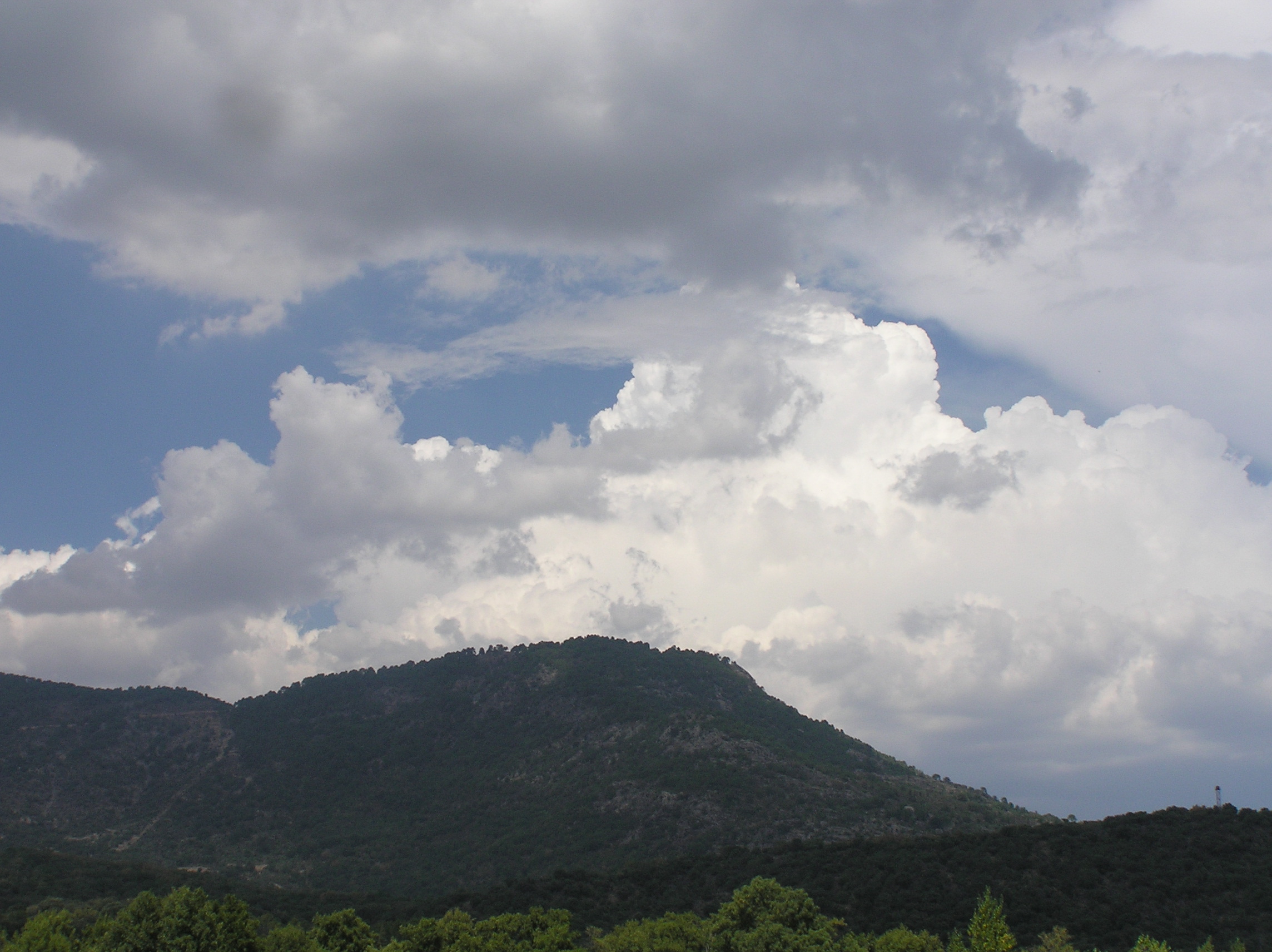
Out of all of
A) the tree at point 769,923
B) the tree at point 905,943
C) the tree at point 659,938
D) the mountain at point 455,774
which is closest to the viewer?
the tree at point 769,923

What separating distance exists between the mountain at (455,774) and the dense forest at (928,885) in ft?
68.6

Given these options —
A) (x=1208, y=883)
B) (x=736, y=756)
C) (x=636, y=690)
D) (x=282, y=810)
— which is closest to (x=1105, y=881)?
(x=1208, y=883)

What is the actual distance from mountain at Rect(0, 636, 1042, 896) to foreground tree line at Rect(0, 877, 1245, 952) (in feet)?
140

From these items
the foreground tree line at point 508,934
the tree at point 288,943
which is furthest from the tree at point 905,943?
the tree at point 288,943

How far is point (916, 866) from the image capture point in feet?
257

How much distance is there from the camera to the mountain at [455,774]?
362 ft

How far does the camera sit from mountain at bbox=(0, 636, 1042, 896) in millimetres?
110188

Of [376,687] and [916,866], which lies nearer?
[916,866]

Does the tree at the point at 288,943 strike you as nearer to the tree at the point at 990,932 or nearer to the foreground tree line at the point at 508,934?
the foreground tree line at the point at 508,934

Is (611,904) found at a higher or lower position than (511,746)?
lower

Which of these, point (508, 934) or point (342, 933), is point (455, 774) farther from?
point (342, 933)

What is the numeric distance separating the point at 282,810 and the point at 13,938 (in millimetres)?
77937

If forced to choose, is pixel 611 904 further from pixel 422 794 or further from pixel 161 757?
pixel 161 757

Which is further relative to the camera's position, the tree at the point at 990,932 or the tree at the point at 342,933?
the tree at the point at 342,933
